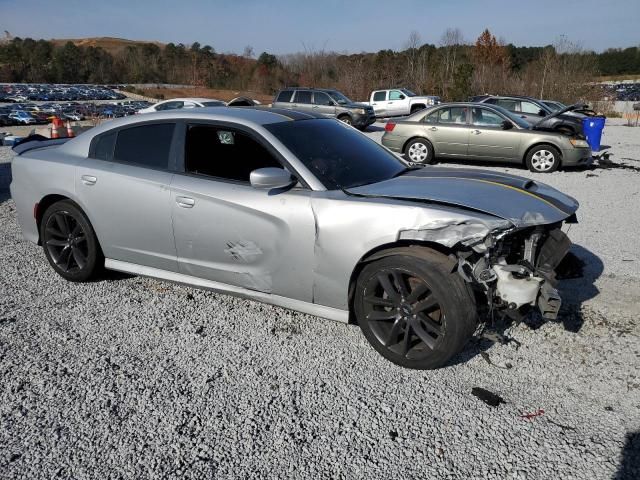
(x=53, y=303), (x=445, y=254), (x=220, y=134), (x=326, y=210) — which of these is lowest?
(x=53, y=303)

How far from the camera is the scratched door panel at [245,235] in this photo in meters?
3.45

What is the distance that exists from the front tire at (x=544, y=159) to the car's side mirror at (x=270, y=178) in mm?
9387

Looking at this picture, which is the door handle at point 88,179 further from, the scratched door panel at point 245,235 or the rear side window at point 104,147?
the scratched door panel at point 245,235

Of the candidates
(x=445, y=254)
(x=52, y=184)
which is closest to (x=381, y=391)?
(x=445, y=254)

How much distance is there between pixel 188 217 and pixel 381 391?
1891 mm

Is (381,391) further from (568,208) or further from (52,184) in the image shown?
(52,184)

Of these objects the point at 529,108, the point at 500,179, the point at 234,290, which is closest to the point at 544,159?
the point at 529,108

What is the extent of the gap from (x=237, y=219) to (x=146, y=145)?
1.20 metres

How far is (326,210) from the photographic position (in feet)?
11.0

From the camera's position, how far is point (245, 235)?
11.8ft

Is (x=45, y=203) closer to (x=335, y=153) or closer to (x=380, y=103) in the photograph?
(x=335, y=153)

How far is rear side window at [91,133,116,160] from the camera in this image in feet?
14.4

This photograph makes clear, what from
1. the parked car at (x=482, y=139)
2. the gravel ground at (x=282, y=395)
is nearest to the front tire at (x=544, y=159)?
the parked car at (x=482, y=139)

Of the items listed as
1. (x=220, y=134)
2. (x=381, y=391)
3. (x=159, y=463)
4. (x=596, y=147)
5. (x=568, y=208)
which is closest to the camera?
(x=159, y=463)
